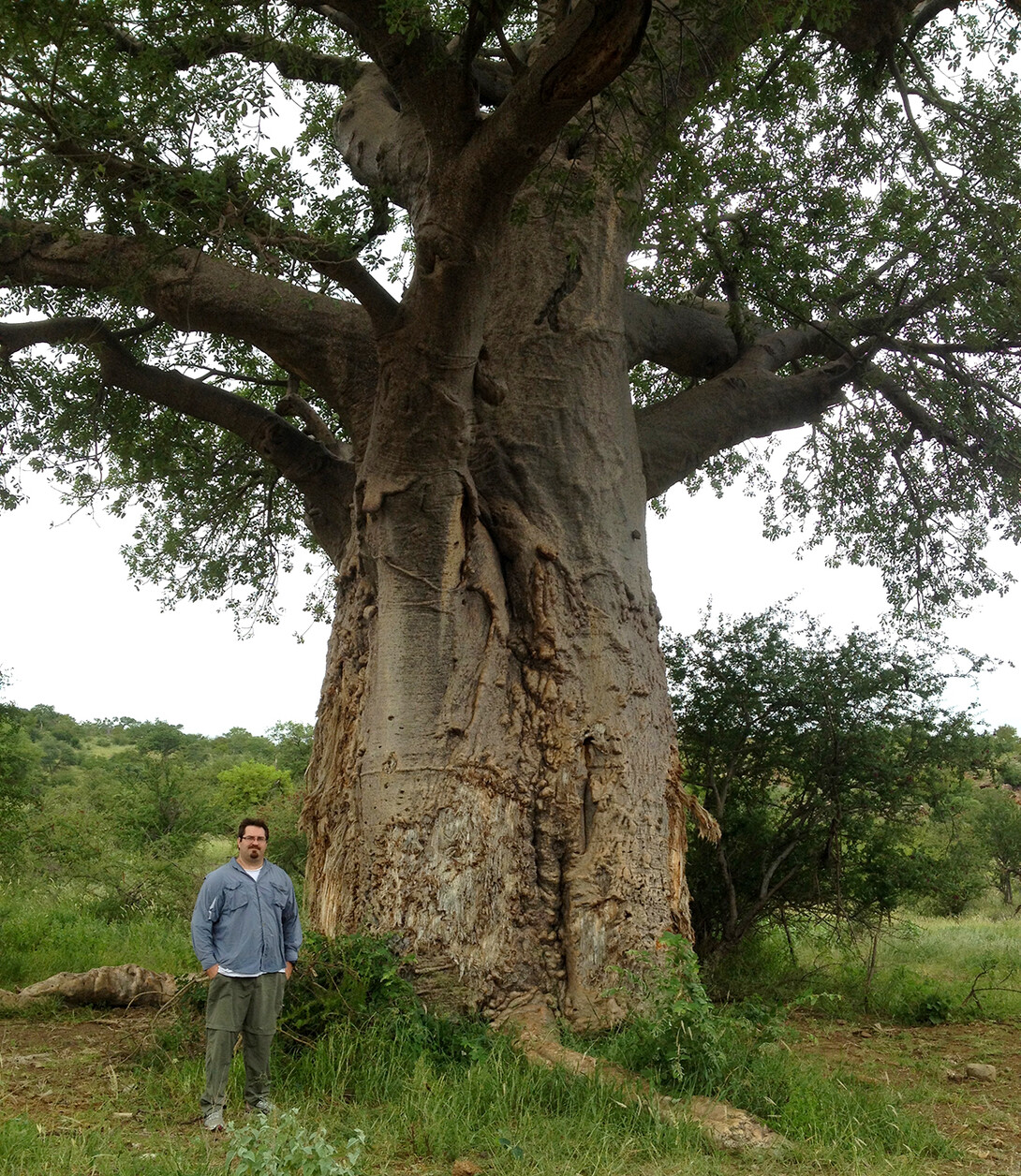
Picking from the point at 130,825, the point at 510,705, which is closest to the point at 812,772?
the point at 510,705

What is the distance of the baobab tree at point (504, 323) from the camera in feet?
17.8

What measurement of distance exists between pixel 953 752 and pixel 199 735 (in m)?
40.6

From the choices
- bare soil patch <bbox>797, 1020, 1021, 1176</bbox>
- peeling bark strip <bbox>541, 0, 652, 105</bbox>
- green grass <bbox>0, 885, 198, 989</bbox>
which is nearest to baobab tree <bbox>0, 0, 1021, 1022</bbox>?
peeling bark strip <bbox>541, 0, 652, 105</bbox>

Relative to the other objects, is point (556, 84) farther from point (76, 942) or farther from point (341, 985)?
point (76, 942)

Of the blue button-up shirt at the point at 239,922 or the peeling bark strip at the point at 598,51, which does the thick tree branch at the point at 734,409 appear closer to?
the peeling bark strip at the point at 598,51

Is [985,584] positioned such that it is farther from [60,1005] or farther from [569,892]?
[60,1005]

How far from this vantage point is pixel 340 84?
29.5 ft

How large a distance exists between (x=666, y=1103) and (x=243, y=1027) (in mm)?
1754

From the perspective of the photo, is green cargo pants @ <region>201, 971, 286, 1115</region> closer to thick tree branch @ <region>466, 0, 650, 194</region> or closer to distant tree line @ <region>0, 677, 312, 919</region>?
thick tree branch @ <region>466, 0, 650, 194</region>

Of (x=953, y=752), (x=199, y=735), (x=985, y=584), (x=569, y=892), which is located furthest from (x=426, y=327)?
(x=199, y=735)

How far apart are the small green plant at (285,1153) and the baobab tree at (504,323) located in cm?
186

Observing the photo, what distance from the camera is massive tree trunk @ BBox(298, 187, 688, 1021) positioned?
18.2 ft

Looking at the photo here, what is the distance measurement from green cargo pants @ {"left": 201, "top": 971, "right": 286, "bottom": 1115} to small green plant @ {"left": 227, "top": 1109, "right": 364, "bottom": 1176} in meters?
0.80

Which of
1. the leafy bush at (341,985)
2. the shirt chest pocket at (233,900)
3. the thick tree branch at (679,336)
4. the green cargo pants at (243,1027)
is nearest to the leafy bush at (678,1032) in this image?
the leafy bush at (341,985)
